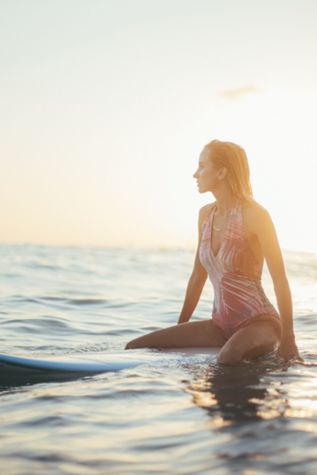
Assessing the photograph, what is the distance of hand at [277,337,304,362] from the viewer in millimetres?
5031

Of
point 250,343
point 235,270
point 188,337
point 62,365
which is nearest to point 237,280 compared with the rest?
point 235,270

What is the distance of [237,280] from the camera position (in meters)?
5.47

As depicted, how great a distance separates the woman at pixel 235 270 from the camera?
513 centimetres

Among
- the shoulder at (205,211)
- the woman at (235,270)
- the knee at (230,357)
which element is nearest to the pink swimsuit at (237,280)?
the woman at (235,270)

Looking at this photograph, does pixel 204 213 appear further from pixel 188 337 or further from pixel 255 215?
pixel 188 337

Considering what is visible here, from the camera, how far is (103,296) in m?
12.5

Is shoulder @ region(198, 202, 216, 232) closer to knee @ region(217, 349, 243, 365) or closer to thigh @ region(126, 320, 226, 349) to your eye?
thigh @ region(126, 320, 226, 349)

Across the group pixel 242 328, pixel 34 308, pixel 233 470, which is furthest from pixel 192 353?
pixel 34 308

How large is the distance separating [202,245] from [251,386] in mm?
1534

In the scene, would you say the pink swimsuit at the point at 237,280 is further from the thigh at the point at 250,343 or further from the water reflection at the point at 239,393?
the water reflection at the point at 239,393

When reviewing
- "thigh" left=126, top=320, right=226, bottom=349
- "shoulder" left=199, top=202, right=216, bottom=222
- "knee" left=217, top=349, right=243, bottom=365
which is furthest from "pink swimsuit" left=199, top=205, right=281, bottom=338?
"knee" left=217, top=349, right=243, bottom=365

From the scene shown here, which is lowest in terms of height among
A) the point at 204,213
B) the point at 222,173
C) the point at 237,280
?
the point at 237,280

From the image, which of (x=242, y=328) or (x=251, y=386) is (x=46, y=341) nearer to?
(x=242, y=328)

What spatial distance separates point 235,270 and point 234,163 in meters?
0.85
